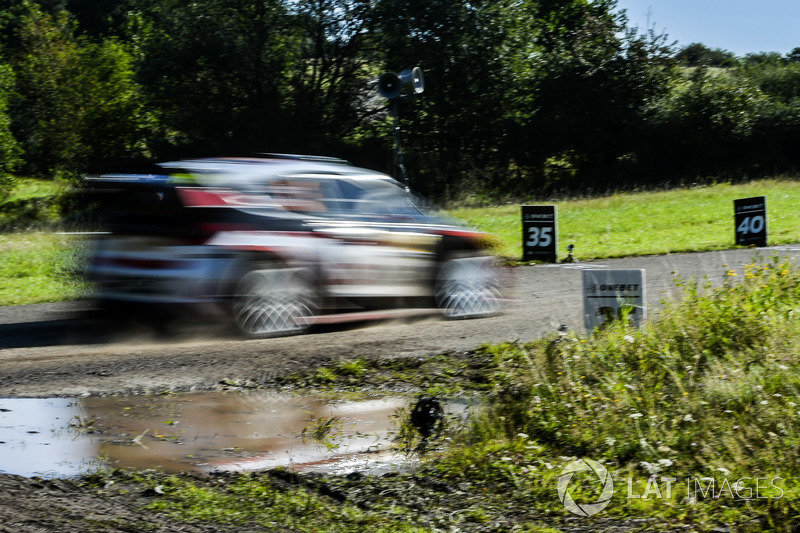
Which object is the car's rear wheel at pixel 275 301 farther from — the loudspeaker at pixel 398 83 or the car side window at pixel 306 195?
the loudspeaker at pixel 398 83

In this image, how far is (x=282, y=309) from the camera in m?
9.15

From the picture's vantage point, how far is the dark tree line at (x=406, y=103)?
3841 cm

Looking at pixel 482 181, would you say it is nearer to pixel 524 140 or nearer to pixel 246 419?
pixel 524 140

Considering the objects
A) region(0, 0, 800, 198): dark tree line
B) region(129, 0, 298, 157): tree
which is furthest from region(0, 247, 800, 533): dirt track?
region(0, 0, 800, 198): dark tree line

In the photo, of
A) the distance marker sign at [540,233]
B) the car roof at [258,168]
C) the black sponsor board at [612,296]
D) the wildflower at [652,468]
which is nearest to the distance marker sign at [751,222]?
the distance marker sign at [540,233]

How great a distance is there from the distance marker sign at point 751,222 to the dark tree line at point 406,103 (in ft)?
68.7

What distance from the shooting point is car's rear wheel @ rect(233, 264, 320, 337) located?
8.84m

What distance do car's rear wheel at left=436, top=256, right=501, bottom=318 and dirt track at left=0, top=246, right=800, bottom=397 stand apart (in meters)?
0.26

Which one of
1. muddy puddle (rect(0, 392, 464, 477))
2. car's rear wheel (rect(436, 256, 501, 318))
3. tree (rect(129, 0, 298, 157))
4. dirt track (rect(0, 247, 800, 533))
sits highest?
tree (rect(129, 0, 298, 157))

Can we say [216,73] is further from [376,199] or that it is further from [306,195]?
[306,195]

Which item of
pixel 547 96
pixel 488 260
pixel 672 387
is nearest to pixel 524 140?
pixel 547 96

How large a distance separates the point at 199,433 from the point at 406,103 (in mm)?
36540

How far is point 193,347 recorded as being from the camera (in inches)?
349

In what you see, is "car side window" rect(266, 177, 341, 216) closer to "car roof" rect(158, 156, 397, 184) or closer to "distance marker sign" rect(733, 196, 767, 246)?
"car roof" rect(158, 156, 397, 184)
